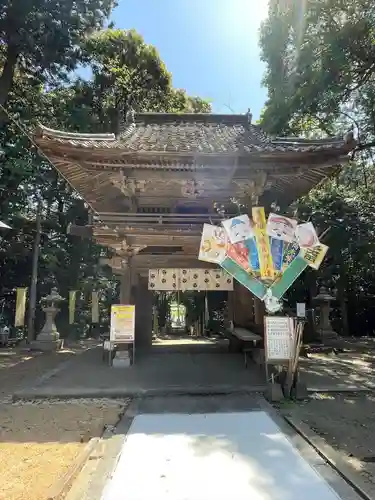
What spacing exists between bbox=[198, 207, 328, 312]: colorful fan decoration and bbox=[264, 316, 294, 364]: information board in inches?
10.5

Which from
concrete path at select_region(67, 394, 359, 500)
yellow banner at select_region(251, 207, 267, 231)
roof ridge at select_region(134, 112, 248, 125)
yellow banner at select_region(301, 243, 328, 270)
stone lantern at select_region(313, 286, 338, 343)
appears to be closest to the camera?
concrete path at select_region(67, 394, 359, 500)

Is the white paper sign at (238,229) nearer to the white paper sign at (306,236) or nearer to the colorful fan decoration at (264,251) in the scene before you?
the colorful fan decoration at (264,251)

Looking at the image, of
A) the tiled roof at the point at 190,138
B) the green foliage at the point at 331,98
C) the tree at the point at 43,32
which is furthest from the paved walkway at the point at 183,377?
the tree at the point at 43,32

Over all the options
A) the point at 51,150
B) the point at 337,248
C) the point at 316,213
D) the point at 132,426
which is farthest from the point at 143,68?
the point at 132,426

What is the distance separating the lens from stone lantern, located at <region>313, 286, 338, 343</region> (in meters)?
14.7

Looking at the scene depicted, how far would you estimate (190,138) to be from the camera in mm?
10219

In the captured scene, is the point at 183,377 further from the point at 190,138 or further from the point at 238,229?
the point at 190,138

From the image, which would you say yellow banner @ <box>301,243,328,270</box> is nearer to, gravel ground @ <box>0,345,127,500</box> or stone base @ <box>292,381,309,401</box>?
stone base @ <box>292,381,309,401</box>

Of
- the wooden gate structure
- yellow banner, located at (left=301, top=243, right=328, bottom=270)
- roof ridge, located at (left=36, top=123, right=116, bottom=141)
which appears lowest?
yellow banner, located at (left=301, top=243, right=328, bottom=270)

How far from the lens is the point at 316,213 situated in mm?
15648

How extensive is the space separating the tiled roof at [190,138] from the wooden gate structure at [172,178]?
0.09 feet

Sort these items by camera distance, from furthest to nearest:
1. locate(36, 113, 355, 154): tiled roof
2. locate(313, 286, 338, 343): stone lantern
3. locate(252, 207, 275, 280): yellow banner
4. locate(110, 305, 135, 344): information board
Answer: locate(313, 286, 338, 343): stone lantern → locate(110, 305, 135, 344): information board → locate(36, 113, 355, 154): tiled roof → locate(252, 207, 275, 280): yellow banner

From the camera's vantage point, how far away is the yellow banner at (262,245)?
6.65 metres

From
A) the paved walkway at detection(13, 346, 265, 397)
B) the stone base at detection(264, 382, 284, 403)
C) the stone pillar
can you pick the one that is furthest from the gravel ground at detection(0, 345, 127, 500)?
the stone pillar
